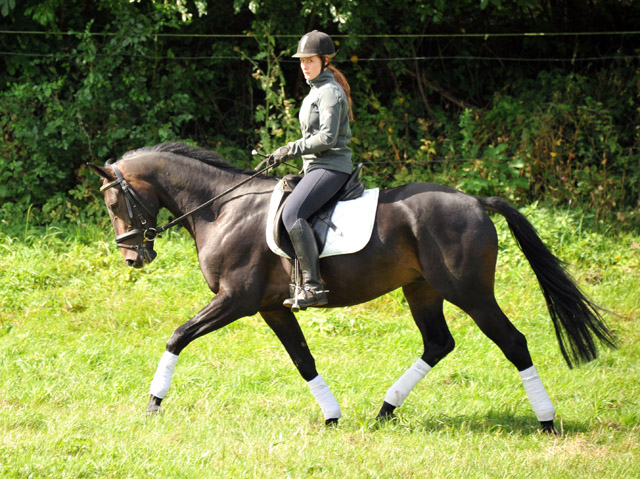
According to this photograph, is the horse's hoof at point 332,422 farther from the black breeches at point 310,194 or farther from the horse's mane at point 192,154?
the horse's mane at point 192,154

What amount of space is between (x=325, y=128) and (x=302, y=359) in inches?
67.9

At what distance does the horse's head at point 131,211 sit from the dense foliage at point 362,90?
4.59 meters

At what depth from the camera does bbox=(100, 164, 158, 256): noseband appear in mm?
5480

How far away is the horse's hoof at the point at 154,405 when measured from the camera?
5.43 m

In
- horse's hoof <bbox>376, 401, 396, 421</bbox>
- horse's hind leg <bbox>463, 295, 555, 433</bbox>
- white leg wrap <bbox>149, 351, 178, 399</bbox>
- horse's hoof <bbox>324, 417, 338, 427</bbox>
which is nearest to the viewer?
horse's hind leg <bbox>463, 295, 555, 433</bbox>

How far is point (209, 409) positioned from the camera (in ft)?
18.8

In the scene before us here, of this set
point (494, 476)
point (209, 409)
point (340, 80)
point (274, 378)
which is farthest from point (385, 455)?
point (340, 80)

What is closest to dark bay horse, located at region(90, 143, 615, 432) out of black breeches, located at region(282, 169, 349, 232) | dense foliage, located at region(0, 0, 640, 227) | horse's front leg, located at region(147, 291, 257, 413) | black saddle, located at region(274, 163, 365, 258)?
horse's front leg, located at region(147, 291, 257, 413)

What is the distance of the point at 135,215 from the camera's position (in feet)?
18.1

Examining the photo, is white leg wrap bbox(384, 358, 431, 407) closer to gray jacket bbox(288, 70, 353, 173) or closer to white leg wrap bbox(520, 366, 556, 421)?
white leg wrap bbox(520, 366, 556, 421)

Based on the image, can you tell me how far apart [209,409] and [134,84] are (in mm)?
6500

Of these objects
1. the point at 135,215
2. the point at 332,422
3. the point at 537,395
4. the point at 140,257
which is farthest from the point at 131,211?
the point at 537,395

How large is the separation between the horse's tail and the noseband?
246 centimetres

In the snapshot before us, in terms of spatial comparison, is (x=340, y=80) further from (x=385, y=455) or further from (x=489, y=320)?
(x=385, y=455)
